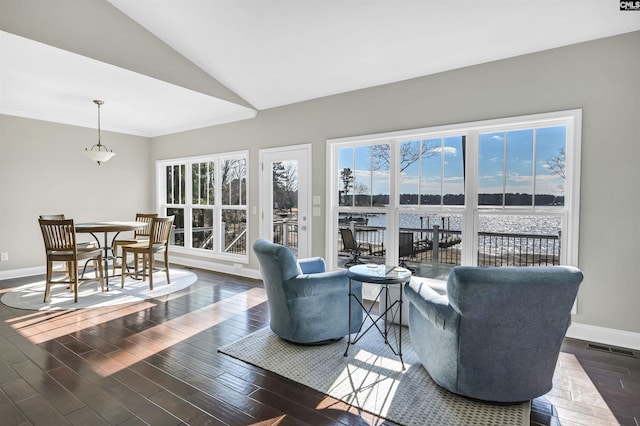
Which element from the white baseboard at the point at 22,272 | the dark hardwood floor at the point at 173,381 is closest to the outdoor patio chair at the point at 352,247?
the dark hardwood floor at the point at 173,381

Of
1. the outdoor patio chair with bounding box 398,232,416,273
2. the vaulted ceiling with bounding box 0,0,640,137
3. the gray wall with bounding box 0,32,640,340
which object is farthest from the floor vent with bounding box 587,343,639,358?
the vaulted ceiling with bounding box 0,0,640,137

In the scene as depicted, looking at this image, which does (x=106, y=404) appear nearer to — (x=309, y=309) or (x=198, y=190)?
(x=309, y=309)

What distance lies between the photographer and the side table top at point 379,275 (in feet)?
8.70

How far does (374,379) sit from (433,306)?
2.36 feet

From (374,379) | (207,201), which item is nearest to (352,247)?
(374,379)

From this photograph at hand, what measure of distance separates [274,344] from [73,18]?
3768 mm

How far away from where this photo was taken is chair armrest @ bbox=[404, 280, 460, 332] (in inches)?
84.7

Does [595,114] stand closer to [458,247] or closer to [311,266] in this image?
[458,247]

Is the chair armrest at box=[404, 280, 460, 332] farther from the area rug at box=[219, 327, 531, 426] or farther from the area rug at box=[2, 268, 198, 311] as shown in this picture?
the area rug at box=[2, 268, 198, 311]

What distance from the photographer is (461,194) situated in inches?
155

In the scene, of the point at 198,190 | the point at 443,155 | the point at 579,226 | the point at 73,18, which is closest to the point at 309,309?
the point at 443,155

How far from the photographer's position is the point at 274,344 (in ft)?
10.2

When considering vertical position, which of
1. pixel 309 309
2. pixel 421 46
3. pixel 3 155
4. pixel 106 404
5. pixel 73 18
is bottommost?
pixel 106 404

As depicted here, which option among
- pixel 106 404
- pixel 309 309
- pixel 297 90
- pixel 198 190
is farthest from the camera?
pixel 198 190
